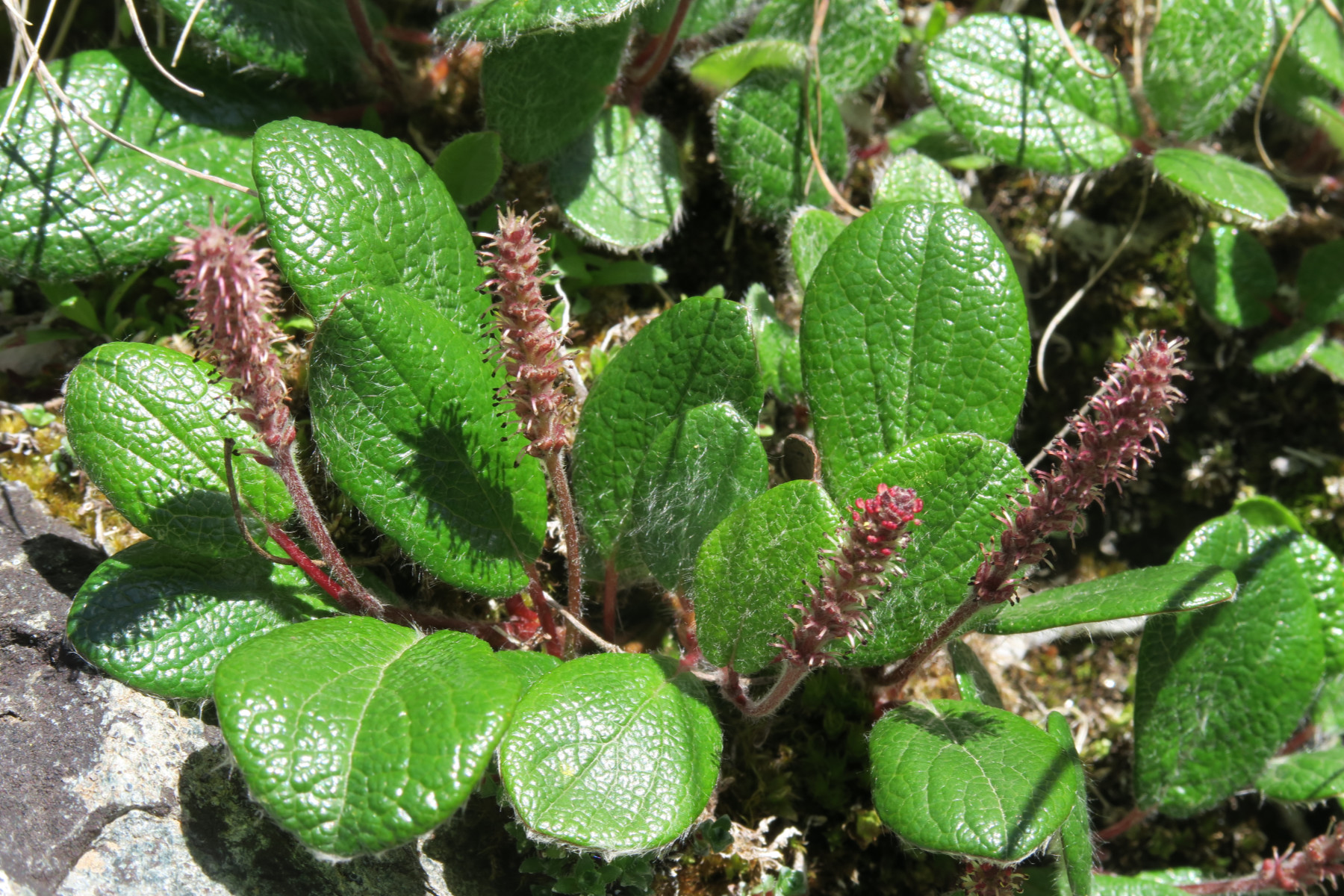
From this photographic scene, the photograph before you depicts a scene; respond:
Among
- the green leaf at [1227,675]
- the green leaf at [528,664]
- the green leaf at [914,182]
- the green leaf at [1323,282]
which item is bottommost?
the green leaf at [1227,675]

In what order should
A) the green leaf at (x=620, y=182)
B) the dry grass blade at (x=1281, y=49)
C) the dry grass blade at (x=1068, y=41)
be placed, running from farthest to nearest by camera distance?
the dry grass blade at (x=1281, y=49) → the dry grass blade at (x=1068, y=41) → the green leaf at (x=620, y=182)

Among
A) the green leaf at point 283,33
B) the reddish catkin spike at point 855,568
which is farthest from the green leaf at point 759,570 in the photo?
the green leaf at point 283,33

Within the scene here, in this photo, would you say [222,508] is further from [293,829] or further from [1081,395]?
[1081,395]

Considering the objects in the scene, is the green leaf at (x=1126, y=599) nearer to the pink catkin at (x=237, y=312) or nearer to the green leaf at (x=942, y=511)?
the green leaf at (x=942, y=511)

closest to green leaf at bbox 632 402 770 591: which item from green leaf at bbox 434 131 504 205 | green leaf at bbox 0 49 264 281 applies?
green leaf at bbox 434 131 504 205

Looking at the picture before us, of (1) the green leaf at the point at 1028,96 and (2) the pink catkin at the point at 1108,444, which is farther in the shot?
(1) the green leaf at the point at 1028,96

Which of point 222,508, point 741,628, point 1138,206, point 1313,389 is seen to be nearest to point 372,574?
point 222,508
